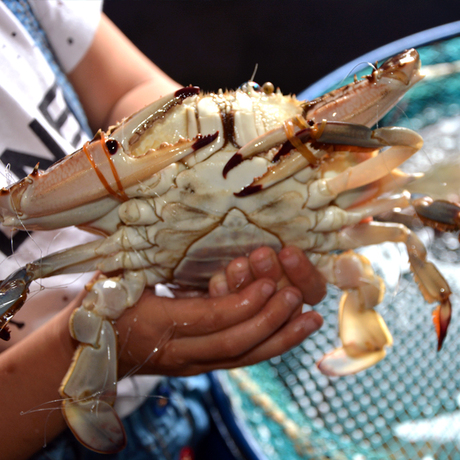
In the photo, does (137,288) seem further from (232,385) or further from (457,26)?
(457,26)

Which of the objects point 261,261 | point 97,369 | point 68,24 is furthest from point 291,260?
point 68,24

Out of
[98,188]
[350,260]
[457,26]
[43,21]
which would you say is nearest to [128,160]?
[98,188]

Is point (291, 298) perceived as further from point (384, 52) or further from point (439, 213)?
point (384, 52)

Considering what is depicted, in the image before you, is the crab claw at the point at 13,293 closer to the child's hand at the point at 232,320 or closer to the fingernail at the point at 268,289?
the child's hand at the point at 232,320

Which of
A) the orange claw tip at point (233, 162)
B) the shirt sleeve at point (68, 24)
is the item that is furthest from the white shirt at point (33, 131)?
the orange claw tip at point (233, 162)

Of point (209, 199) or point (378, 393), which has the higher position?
point (209, 199)

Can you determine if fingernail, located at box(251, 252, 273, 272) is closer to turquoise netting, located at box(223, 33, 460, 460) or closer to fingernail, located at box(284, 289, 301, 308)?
fingernail, located at box(284, 289, 301, 308)
